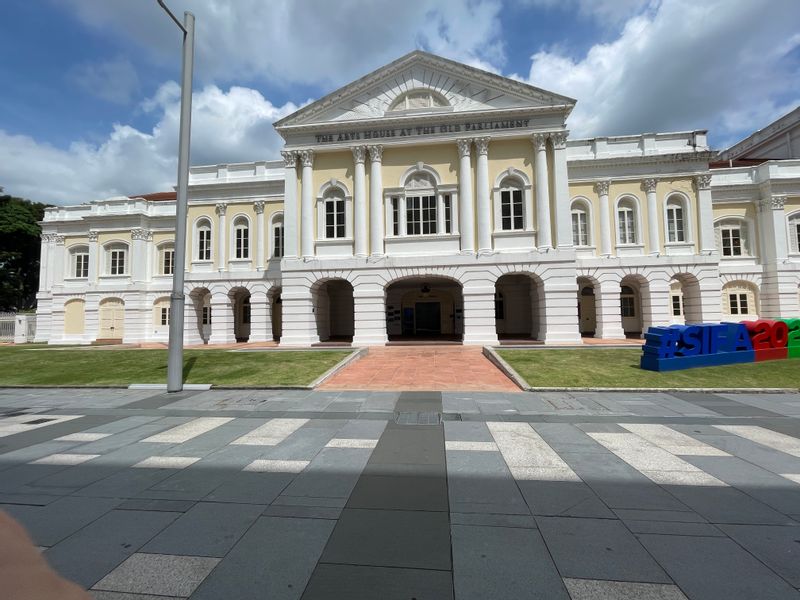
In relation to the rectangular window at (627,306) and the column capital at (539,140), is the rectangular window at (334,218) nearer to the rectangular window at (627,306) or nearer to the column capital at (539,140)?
the column capital at (539,140)

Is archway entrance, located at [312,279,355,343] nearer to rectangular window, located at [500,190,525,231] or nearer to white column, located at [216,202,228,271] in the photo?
white column, located at [216,202,228,271]

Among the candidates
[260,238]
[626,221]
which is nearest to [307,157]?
[260,238]

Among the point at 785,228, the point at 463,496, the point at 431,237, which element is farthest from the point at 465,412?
the point at 785,228

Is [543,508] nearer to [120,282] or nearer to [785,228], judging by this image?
[785,228]

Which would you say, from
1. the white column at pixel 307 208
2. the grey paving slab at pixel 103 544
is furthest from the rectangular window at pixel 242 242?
the grey paving slab at pixel 103 544

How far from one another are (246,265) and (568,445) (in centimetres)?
2623

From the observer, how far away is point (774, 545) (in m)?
3.31

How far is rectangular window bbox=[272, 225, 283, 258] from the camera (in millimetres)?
28109

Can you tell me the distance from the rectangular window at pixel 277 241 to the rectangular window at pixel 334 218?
649cm

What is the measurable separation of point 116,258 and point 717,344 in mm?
38032

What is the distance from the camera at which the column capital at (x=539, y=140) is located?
21.3m

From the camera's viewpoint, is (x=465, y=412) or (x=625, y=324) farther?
(x=625, y=324)

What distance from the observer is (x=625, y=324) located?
27.3 metres

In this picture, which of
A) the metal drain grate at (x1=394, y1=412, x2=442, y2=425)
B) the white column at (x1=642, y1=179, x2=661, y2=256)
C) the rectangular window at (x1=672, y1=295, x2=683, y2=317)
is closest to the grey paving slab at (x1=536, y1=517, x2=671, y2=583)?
the metal drain grate at (x1=394, y1=412, x2=442, y2=425)
